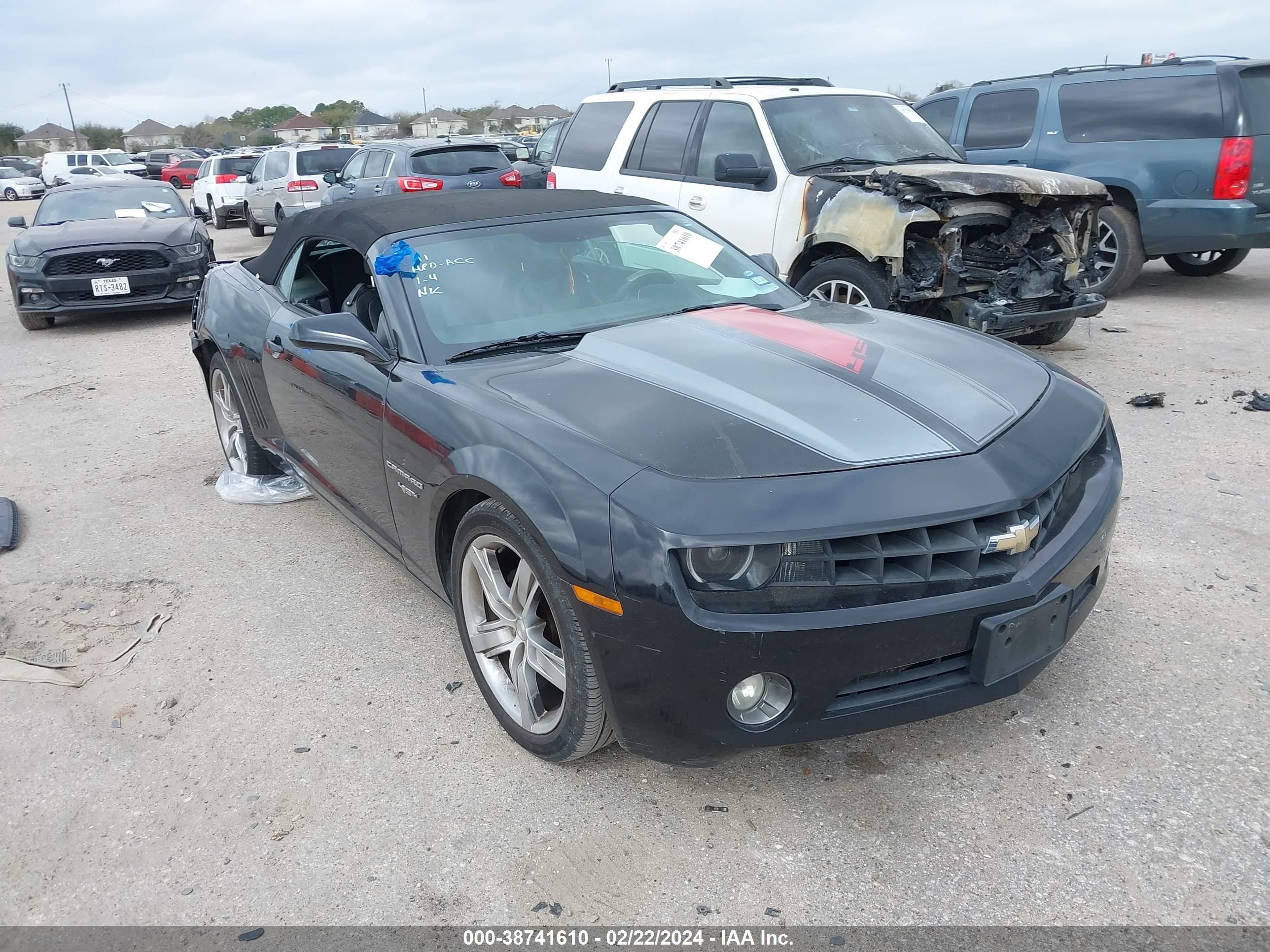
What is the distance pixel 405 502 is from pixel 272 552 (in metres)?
1.51

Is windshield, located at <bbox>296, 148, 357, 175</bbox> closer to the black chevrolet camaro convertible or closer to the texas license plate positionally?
the texas license plate

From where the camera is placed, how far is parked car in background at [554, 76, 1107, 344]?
237 inches

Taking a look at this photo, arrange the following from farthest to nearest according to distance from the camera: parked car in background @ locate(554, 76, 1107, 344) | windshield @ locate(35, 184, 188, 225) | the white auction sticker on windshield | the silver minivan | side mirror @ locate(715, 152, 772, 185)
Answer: the silver minivan < windshield @ locate(35, 184, 188, 225) < side mirror @ locate(715, 152, 772, 185) < parked car in background @ locate(554, 76, 1107, 344) < the white auction sticker on windshield

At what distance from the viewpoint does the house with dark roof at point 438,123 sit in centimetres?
9838

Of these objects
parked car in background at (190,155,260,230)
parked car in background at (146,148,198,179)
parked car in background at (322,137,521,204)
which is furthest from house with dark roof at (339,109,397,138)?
parked car in background at (322,137,521,204)

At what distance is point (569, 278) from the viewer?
140 inches

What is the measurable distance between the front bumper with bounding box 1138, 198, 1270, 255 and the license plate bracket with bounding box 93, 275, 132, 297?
9.57 metres

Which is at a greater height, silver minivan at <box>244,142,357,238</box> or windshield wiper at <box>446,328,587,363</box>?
windshield wiper at <box>446,328,587,363</box>

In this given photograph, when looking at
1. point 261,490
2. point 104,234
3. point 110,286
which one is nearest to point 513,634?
point 261,490

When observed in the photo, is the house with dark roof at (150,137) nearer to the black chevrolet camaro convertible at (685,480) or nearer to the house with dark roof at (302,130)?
the house with dark roof at (302,130)

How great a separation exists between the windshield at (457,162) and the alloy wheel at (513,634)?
38.4ft

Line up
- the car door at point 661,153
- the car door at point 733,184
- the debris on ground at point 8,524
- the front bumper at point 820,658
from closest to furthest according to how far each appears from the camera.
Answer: the front bumper at point 820,658 → the debris on ground at point 8,524 → the car door at point 733,184 → the car door at point 661,153

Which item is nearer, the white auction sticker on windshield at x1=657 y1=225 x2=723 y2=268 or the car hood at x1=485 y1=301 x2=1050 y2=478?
the car hood at x1=485 y1=301 x2=1050 y2=478

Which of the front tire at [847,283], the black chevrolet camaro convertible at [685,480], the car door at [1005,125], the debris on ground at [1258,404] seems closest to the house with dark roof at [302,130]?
the car door at [1005,125]
